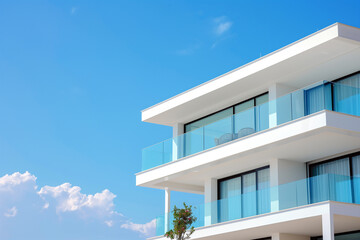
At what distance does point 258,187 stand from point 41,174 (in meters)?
33.9

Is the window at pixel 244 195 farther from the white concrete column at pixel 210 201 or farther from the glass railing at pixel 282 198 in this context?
the white concrete column at pixel 210 201

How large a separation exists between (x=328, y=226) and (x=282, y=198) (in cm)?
253

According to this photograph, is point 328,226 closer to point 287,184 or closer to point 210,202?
point 287,184

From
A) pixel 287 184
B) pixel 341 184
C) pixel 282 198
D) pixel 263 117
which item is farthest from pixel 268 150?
pixel 341 184

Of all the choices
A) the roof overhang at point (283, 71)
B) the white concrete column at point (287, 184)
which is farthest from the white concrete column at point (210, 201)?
the roof overhang at point (283, 71)

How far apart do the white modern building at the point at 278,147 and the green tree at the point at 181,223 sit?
0.75m

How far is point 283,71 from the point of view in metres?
22.2

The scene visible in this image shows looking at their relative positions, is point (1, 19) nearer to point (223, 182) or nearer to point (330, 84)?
point (223, 182)

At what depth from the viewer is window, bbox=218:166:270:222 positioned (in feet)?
72.5

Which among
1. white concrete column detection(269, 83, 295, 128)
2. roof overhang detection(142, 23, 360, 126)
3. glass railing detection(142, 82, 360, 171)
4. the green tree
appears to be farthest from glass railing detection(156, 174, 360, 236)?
roof overhang detection(142, 23, 360, 126)

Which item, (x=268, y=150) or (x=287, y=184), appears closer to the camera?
(x=287, y=184)

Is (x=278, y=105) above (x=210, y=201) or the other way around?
above

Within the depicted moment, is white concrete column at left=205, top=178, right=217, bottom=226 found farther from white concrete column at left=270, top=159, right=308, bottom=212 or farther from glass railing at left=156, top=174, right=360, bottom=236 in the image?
white concrete column at left=270, top=159, right=308, bottom=212

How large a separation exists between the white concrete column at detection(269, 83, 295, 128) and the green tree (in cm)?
416
